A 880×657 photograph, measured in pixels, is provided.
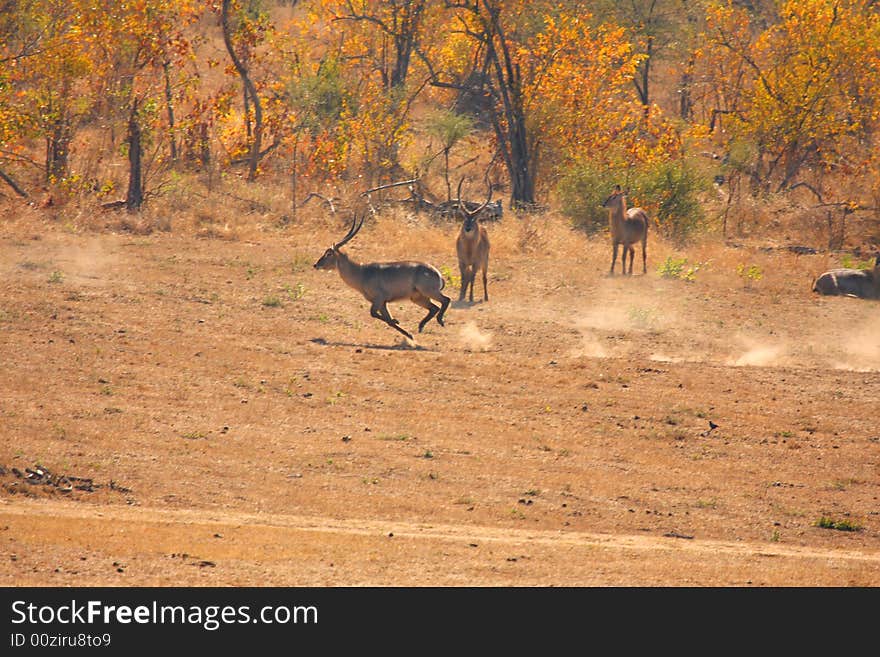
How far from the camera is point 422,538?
7.25 m

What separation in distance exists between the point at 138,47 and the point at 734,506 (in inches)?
628

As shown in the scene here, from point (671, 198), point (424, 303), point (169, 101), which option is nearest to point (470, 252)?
point (424, 303)

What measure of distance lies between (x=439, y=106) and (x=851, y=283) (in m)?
14.7

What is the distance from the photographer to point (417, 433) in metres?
9.91

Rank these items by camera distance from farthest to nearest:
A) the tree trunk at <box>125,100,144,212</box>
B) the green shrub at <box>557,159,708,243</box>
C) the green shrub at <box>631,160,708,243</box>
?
1. the green shrub at <box>631,160,708,243</box>
2. the green shrub at <box>557,159,708,243</box>
3. the tree trunk at <box>125,100,144,212</box>

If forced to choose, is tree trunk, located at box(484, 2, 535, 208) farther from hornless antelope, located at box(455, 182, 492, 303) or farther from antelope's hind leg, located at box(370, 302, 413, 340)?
Answer: antelope's hind leg, located at box(370, 302, 413, 340)

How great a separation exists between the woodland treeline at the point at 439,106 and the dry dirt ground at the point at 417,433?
418cm

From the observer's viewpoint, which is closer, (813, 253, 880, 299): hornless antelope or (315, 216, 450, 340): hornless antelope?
(315, 216, 450, 340): hornless antelope

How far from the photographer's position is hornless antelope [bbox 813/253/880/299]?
718 inches

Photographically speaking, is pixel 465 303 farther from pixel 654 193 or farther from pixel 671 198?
pixel 671 198

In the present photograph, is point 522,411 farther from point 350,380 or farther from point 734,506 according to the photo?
point 734,506

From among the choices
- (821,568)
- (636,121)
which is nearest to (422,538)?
(821,568)

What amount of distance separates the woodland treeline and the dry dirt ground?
4.18 meters

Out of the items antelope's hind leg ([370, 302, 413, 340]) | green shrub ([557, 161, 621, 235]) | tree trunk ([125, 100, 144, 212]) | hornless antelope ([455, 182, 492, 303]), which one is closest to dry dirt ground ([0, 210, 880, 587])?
antelope's hind leg ([370, 302, 413, 340])
